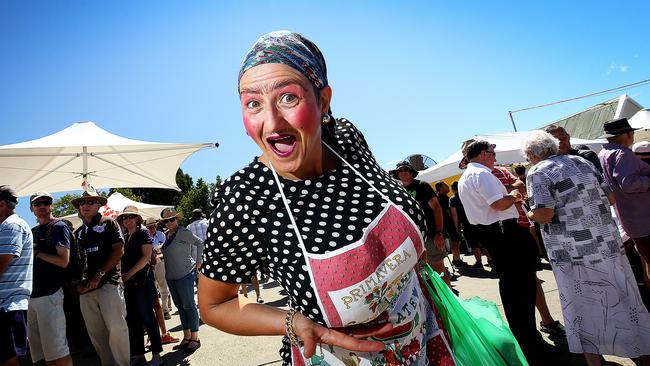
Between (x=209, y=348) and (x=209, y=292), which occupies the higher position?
(x=209, y=292)

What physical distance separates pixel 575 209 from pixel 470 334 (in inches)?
64.9

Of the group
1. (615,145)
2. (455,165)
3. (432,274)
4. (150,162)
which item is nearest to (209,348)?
(150,162)

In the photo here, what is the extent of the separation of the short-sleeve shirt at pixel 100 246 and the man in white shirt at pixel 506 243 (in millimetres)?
4387

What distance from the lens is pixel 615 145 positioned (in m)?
3.63

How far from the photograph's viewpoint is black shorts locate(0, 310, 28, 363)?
345 cm

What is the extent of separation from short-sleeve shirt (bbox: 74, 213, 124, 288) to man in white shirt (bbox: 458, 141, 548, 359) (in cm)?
439

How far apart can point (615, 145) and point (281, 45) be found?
3.94 metres

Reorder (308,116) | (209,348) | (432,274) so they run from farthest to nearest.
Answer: (209,348) → (432,274) → (308,116)

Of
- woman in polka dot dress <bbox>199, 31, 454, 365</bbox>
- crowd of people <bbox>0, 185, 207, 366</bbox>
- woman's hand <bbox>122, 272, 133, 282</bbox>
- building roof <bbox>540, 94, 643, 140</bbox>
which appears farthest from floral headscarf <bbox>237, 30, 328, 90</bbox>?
building roof <bbox>540, 94, 643, 140</bbox>

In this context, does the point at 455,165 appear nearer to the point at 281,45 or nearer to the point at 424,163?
the point at 424,163

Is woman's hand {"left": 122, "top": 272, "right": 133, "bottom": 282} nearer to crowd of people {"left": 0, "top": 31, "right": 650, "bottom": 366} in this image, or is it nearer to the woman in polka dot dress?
crowd of people {"left": 0, "top": 31, "right": 650, "bottom": 366}

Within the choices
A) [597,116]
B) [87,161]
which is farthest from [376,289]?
[597,116]

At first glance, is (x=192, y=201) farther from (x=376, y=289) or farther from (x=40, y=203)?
(x=376, y=289)

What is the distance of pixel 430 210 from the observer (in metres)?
5.21
